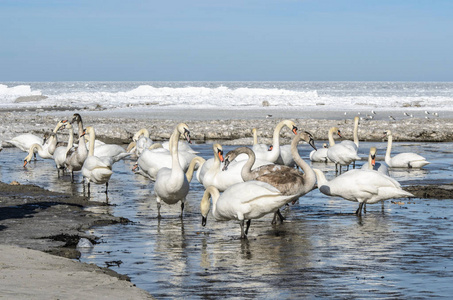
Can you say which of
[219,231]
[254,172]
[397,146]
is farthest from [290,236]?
[397,146]

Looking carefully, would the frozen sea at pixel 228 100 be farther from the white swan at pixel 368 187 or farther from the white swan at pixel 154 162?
the white swan at pixel 368 187

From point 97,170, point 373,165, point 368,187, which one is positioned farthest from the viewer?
point 373,165

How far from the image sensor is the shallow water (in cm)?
695

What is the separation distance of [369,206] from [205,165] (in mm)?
3457

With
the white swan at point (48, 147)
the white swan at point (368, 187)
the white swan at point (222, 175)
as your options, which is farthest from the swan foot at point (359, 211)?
the white swan at point (48, 147)

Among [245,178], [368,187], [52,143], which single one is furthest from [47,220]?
[52,143]

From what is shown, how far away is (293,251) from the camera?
878 cm

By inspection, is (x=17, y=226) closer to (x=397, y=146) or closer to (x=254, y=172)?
(x=254, y=172)

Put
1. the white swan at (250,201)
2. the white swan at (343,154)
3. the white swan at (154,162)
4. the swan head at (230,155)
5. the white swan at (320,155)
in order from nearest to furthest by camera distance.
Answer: the white swan at (250,201) < the swan head at (230,155) < the white swan at (154,162) < the white swan at (343,154) < the white swan at (320,155)

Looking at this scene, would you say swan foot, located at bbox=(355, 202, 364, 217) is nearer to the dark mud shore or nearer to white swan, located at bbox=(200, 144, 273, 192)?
white swan, located at bbox=(200, 144, 273, 192)

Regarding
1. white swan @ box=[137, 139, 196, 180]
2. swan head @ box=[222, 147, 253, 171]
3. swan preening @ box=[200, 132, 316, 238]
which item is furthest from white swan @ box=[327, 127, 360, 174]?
swan preening @ box=[200, 132, 316, 238]

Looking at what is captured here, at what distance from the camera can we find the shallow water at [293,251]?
695 cm

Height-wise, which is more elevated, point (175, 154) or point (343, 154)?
point (175, 154)

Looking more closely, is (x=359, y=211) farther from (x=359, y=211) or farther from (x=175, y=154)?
(x=175, y=154)
